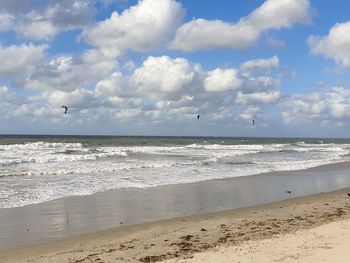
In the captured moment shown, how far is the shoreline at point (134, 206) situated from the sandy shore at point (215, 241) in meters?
0.72

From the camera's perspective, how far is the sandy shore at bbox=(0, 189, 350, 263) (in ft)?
23.9

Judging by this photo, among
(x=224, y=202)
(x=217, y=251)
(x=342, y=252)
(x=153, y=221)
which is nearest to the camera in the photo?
(x=342, y=252)

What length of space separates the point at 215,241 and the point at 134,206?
16.3ft

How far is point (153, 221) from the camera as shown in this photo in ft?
37.3

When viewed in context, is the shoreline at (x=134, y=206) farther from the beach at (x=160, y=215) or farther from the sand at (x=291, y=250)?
the sand at (x=291, y=250)

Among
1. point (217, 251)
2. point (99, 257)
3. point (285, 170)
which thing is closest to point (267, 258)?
point (217, 251)

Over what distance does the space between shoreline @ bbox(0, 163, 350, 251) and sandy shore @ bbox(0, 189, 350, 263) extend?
2.37 ft

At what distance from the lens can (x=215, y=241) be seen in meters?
8.89

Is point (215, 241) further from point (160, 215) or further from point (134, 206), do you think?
point (134, 206)

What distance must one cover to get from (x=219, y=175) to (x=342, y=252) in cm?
1598

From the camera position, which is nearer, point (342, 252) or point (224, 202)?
point (342, 252)

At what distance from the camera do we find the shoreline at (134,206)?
10383 millimetres

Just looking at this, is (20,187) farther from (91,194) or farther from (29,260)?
(29,260)

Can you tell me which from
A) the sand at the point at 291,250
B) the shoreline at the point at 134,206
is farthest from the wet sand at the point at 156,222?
the sand at the point at 291,250
